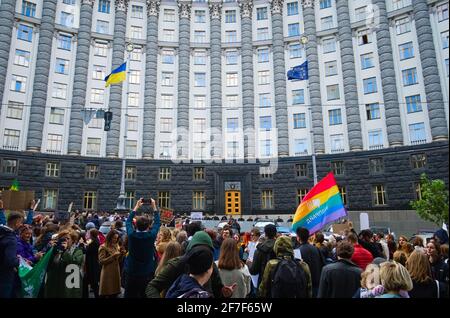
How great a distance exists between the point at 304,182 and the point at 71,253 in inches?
1199

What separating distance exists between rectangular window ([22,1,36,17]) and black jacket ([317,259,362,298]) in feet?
136

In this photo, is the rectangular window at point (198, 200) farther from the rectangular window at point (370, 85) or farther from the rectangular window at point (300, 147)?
the rectangular window at point (370, 85)

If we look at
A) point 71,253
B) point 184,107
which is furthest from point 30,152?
point 71,253

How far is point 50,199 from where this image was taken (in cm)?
3247

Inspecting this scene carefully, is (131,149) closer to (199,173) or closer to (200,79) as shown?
(199,173)

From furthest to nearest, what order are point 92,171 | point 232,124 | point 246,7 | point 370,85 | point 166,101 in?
point 246,7 < point 166,101 < point 232,124 < point 370,85 < point 92,171

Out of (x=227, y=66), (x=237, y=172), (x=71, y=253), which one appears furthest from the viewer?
(x=227, y=66)

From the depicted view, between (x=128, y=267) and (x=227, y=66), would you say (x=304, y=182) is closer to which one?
(x=227, y=66)

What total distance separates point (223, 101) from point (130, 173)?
13938 millimetres

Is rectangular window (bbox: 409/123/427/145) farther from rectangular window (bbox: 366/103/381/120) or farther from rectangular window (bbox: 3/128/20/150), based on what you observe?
rectangular window (bbox: 3/128/20/150)

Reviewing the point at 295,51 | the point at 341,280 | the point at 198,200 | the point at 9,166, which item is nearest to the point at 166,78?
the point at 198,200

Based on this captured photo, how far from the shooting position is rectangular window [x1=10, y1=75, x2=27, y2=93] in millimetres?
32469

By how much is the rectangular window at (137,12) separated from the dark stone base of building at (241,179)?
1853 centimetres

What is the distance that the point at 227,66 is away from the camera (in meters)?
39.0
